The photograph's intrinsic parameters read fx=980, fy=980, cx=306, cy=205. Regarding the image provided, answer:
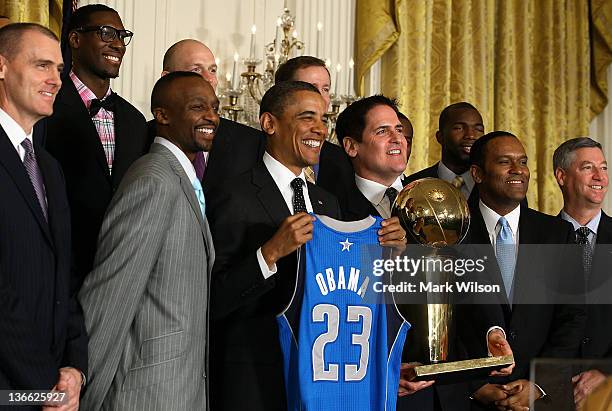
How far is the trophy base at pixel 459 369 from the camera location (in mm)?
3227

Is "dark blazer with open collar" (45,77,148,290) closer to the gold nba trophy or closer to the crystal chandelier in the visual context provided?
the gold nba trophy

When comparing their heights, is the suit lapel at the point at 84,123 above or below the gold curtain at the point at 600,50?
below

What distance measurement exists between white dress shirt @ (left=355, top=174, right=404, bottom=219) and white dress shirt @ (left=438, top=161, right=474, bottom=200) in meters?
0.85

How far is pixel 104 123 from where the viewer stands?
3662mm

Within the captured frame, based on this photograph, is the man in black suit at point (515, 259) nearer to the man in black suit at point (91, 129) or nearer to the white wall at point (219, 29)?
the man in black suit at point (91, 129)

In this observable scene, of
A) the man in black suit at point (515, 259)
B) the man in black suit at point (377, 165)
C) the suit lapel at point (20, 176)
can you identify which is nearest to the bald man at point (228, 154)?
the man in black suit at point (377, 165)

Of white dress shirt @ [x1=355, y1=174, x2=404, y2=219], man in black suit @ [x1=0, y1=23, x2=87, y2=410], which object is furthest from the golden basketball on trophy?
man in black suit @ [x1=0, y1=23, x2=87, y2=410]

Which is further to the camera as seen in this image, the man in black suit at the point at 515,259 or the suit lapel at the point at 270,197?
the man in black suit at the point at 515,259

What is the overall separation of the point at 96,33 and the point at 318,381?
160 cm

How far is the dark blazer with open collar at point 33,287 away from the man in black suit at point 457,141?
237cm

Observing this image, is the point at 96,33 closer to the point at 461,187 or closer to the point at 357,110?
the point at 357,110

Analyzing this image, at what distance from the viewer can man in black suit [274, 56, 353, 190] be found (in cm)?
413

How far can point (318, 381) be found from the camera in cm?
308

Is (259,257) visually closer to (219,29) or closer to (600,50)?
(219,29)
